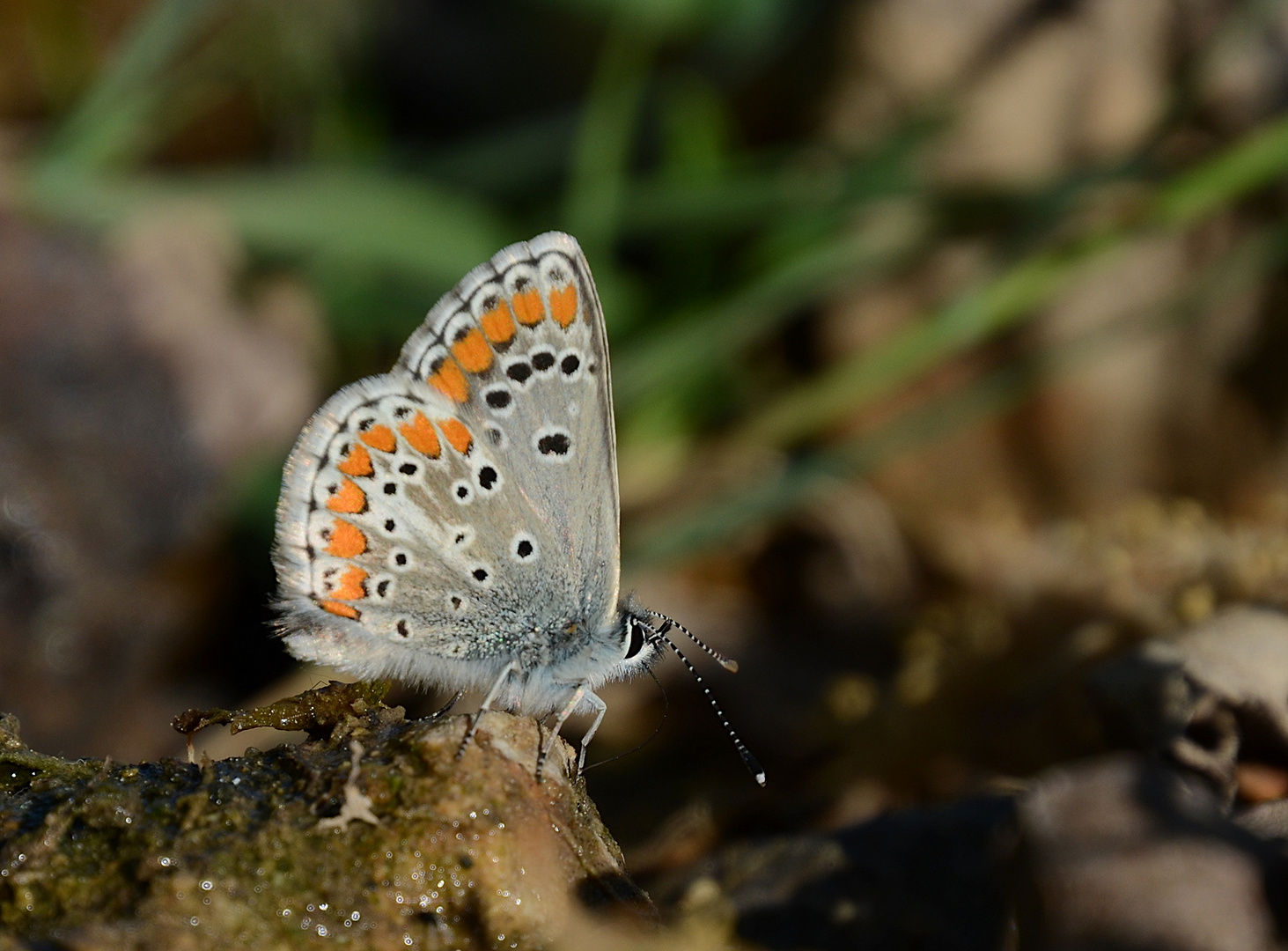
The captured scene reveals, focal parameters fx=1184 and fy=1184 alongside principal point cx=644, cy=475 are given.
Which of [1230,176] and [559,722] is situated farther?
[1230,176]

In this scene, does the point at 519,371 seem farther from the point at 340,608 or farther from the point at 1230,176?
the point at 1230,176

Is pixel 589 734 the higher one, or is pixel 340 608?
pixel 340 608

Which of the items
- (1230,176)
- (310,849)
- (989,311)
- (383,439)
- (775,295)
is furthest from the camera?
(775,295)

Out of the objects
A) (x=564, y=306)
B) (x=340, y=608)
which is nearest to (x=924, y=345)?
(x=564, y=306)

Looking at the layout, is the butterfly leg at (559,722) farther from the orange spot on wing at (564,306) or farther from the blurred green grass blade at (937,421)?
the blurred green grass blade at (937,421)

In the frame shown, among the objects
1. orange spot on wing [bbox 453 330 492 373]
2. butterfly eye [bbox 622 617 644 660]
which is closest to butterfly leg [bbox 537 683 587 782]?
butterfly eye [bbox 622 617 644 660]

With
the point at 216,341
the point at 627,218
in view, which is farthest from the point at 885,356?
the point at 216,341

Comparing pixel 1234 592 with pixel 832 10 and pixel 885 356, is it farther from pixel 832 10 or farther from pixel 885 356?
pixel 832 10
